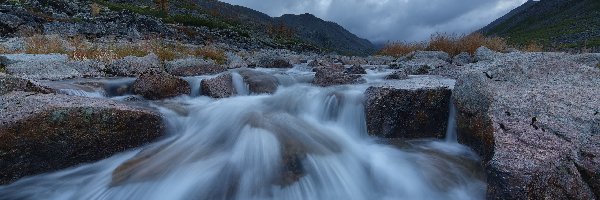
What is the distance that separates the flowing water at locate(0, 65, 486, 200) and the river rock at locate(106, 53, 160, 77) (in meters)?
4.96

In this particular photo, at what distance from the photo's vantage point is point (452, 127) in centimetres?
539

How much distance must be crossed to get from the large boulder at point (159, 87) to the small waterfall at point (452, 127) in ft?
17.3

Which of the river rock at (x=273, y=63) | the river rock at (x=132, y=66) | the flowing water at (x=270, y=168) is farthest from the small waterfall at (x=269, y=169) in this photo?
the river rock at (x=273, y=63)

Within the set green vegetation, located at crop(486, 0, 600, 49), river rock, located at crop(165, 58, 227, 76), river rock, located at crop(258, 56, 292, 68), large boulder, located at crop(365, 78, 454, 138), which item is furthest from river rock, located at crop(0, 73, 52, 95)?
green vegetation, located at crop(486, 0, 600, 49)

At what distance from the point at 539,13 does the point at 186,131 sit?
163 meters

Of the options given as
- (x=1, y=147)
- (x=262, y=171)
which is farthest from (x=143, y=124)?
(x=262, y=171)

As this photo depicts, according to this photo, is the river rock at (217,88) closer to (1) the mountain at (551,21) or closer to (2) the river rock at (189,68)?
(2) the river rock at (189,68)

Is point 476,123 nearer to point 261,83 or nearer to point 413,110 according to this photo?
point 413,110

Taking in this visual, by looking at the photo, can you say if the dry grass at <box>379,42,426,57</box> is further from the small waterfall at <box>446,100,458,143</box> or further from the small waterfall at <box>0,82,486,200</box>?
the small waterfall at <box>0,82,486,200</box>

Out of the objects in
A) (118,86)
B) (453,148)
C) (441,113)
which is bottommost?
(453,148)

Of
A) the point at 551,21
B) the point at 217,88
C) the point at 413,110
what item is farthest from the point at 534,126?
the point at 551,21

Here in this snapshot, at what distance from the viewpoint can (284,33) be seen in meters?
87.2

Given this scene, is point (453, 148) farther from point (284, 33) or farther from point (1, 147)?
point (284, 33)

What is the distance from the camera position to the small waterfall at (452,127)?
5.30 m
